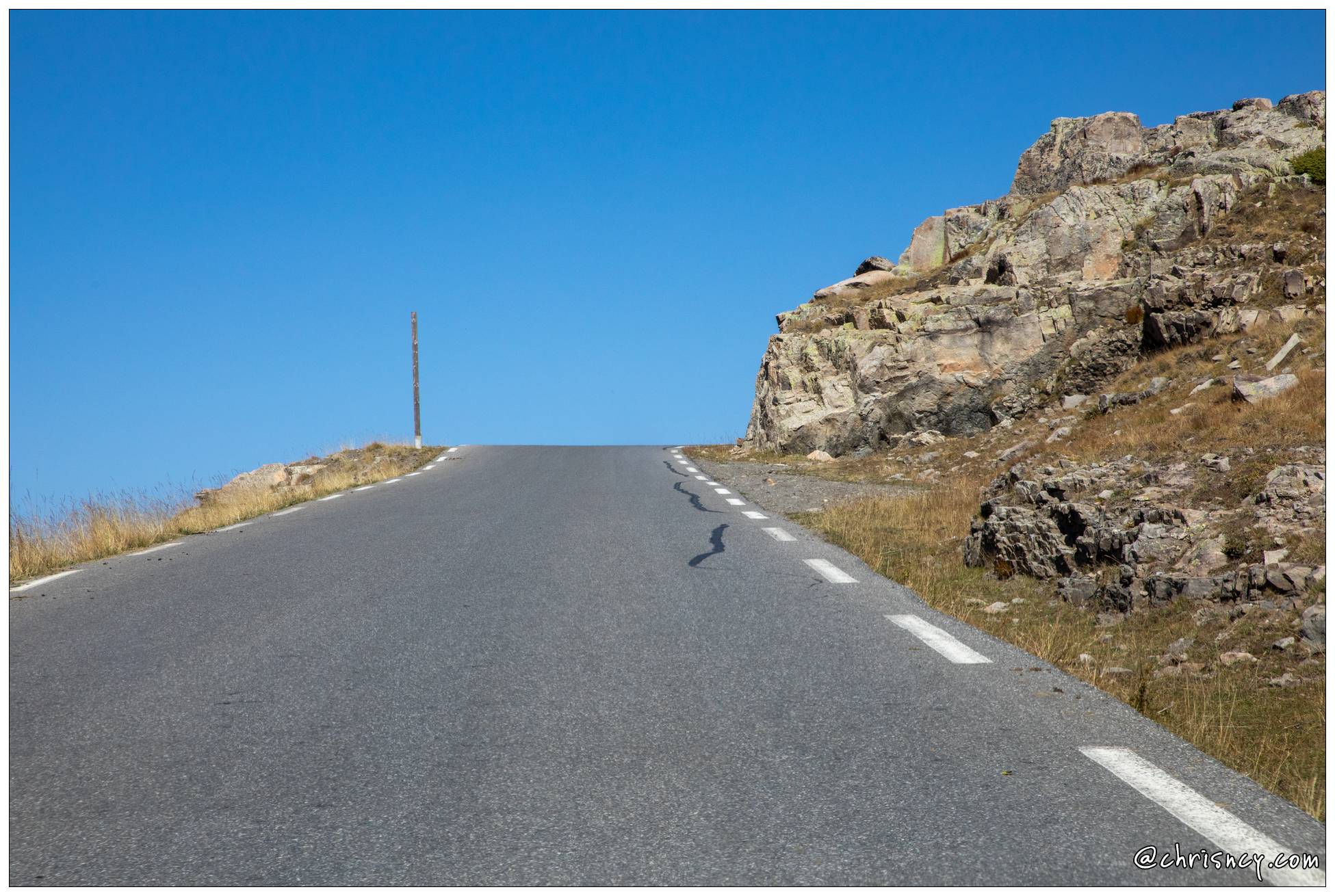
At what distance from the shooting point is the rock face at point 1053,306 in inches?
878

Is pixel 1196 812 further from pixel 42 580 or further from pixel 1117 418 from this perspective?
pixel 1117 418

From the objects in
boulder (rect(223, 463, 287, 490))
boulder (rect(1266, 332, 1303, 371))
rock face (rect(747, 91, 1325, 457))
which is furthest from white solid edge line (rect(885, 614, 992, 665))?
boulder (rect(223, 463, 287, 490))

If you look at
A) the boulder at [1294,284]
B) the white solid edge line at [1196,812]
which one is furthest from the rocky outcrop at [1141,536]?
the boulder at [1294,284]

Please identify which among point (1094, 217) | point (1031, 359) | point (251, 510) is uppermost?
point (1094, 217)

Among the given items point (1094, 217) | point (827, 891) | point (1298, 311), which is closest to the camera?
point (827, 891)

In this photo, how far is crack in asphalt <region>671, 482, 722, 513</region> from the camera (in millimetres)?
14180

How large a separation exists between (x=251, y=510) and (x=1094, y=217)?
22277 mm

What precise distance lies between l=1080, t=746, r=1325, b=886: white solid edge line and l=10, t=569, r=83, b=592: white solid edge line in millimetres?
8458

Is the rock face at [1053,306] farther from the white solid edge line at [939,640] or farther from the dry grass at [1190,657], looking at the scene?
the white solid edge line at [939,640]

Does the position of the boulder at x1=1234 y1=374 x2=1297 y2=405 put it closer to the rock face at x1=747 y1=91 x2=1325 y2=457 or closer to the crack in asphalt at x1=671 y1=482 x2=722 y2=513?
the crack in asphalt at x1=671 y1=482 x2=722 y2=513

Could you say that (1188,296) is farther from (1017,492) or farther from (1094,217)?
(1017,492)

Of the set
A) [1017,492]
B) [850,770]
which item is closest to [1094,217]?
[1017,492]

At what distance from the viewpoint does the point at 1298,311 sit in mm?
19078

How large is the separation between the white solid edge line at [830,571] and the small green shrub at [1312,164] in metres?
22.1
